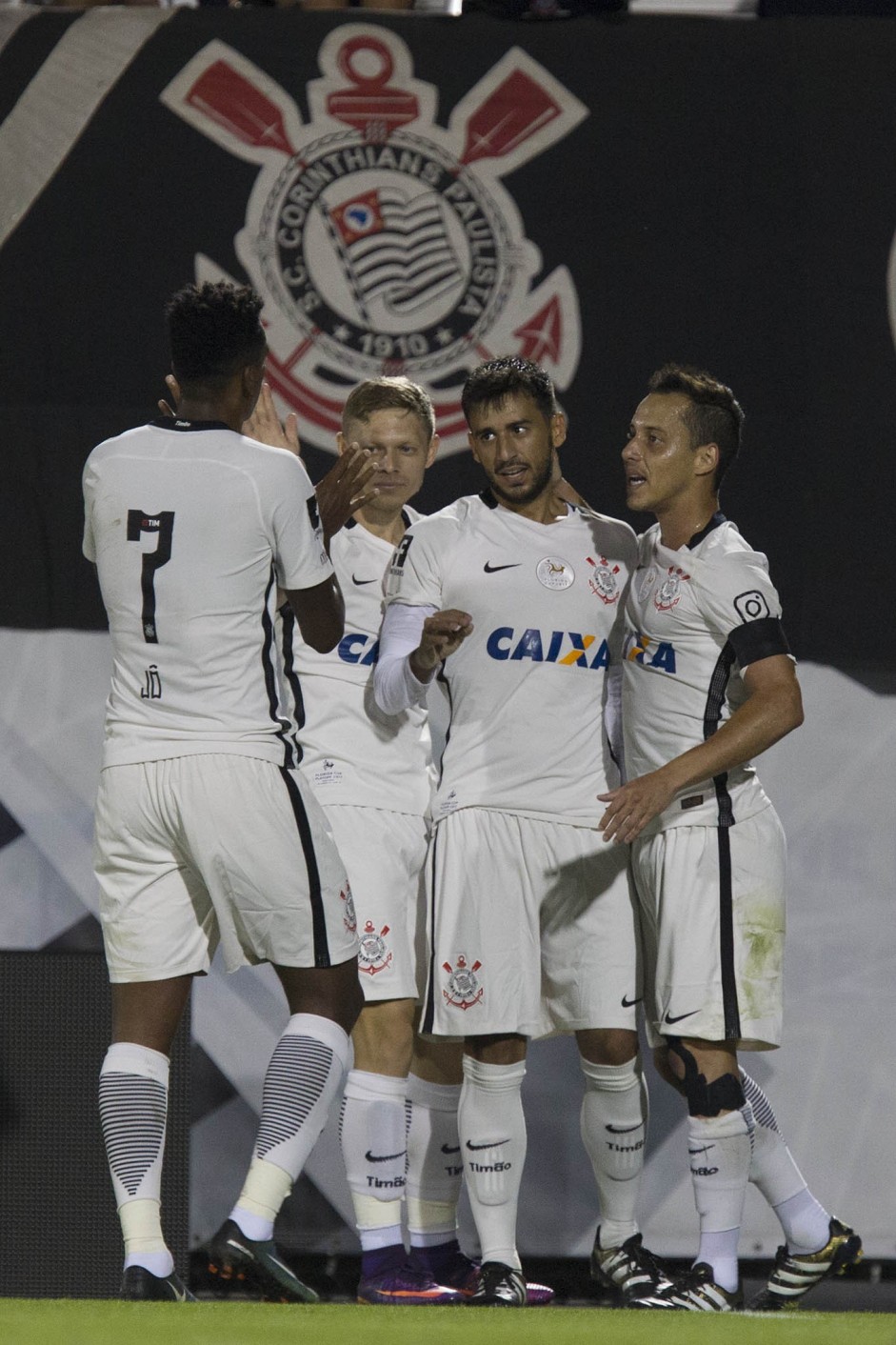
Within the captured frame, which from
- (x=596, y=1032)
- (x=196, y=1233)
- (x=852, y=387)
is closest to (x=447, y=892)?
(x=596, y=1032)

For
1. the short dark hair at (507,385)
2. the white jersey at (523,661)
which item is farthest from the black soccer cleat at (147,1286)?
the short dark hair at (507,385)

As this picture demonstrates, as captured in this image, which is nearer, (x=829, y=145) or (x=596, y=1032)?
(x=596, y=1032)

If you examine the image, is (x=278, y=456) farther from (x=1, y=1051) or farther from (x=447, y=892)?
(x=1, y=1051)

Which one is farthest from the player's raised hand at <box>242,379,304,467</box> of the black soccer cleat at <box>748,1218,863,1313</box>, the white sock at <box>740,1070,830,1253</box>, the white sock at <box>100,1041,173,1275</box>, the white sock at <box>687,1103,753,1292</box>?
the black soccer cleat at <box>748,1218,863,1313</box>

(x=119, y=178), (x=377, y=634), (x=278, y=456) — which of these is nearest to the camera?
(x=278, y=456)

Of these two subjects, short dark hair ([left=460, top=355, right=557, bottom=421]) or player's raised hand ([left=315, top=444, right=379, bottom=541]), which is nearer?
player's raised hand ([left=315, top=444, right=379, bottom=541])

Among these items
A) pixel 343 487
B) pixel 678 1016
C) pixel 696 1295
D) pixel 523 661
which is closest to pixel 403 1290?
pixel 696 1295

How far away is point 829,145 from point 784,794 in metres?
1.98

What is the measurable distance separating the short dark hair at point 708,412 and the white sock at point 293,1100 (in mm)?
1588

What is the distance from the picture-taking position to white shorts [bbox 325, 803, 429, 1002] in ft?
12.1

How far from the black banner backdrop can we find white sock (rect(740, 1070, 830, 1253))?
156cm

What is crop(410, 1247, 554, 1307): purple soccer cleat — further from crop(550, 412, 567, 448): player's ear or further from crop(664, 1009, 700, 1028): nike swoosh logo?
crop(550, 412, 567, 448): player's ear

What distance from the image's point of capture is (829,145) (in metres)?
4.79

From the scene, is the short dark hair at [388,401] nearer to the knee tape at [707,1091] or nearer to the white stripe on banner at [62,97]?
the white stripe on banner at [62,97]
